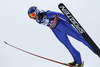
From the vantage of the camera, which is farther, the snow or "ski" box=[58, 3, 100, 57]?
the snow

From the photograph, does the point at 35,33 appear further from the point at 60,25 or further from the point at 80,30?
the point at 80,30

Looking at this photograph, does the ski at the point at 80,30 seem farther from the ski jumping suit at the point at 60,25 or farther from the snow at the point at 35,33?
the snow at the point at 35,33

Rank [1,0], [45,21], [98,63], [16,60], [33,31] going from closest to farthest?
[45,21], [98,63], [16,60], [33,31], [1,0]

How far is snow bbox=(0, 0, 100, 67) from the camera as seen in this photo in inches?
122

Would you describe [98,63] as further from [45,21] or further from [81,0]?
[81,0]

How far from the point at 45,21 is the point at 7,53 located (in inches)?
44.5

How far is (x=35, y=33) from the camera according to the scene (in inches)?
137

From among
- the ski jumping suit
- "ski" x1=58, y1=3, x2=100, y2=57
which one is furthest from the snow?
"ski" x1=58, y1=3, x2=100, y2=57

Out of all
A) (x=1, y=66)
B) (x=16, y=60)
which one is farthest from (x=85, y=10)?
(x=1, y=66)

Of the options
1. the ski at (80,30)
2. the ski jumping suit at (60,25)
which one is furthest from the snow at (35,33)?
A: the ski at (80,30)

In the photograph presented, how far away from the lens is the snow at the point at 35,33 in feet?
10.2

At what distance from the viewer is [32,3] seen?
3498 mm

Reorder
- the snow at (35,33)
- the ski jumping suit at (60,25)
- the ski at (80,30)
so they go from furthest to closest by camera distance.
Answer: the snow at (35,33) < the ski jumping suit at (60,25) < the ski at (80,30)

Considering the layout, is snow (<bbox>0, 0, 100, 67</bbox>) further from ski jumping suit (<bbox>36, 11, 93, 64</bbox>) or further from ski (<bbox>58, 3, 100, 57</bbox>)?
ski (<bbox>58, 3, 100, 57</bbox>)
